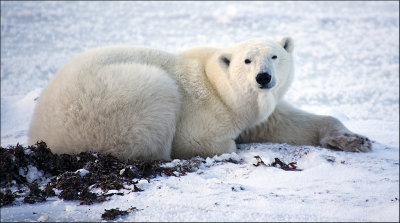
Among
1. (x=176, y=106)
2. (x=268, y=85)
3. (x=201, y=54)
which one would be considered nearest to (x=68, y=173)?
(x=176, y=106)

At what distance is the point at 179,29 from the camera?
9.46 metres

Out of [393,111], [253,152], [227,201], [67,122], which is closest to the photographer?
[227,201]

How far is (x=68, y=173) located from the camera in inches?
90.8

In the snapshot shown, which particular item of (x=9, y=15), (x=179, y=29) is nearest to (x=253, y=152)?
(x=179, y=29)

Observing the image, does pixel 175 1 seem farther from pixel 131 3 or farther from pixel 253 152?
pixel 253 152

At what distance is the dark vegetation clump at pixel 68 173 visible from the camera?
6.60 feet

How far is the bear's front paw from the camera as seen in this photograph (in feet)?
10.6

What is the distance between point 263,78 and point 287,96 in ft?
10.8

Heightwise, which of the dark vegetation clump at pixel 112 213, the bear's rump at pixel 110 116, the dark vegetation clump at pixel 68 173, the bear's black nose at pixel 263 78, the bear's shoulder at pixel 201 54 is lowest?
the dark vegetation clump at pixel 112 213

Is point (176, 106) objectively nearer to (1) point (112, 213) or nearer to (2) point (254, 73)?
(2) point (254, 73)

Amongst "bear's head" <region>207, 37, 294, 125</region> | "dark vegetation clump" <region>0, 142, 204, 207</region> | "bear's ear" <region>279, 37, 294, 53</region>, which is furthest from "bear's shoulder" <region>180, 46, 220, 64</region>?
"dark vegetation clump" <region>0, 142, 204, 207</region>

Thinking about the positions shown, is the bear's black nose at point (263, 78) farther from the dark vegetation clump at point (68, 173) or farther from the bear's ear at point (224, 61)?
the dark vegetation clump at point (68, 173)

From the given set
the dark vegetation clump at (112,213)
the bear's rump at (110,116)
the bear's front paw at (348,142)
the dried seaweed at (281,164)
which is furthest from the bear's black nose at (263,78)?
the dark vegetation clump at (112,213)

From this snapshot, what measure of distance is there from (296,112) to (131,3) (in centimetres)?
974
